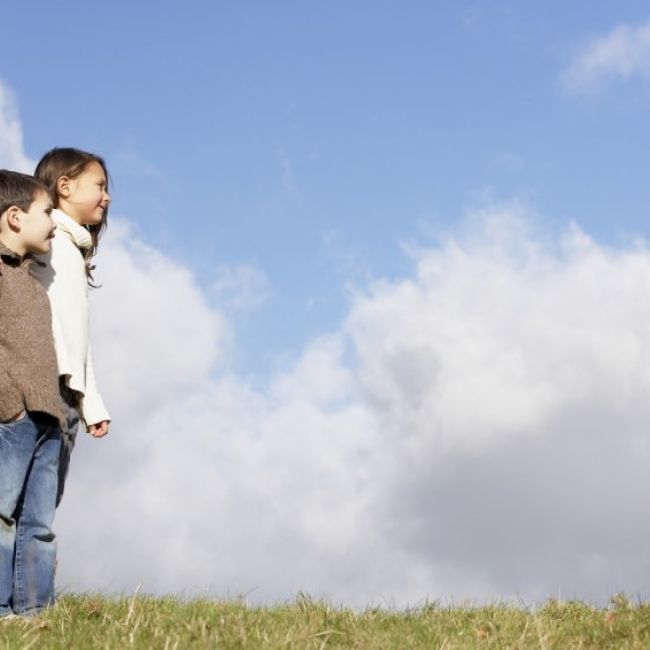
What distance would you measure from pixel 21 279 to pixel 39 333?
42cm

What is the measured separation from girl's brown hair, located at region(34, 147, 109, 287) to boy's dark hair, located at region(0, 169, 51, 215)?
1.39ft

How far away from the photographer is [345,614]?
697 centimetres

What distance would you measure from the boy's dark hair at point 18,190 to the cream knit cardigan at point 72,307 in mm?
460

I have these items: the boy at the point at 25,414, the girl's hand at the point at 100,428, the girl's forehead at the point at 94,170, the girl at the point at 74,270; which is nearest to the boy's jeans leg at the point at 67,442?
the girl at the point at 74,270

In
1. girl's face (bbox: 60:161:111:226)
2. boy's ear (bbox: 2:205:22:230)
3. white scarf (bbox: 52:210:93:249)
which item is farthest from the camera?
girl's face (bbox: 60:161:111:226)

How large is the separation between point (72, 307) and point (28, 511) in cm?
159

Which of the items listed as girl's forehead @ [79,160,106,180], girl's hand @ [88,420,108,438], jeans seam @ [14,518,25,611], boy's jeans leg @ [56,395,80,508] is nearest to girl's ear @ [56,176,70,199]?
girl's forehead @ [79,160,106,180]

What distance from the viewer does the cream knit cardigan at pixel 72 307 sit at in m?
7.34

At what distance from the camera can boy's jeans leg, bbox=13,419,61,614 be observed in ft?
22.6

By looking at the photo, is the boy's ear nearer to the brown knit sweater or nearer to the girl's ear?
the brown knit sweater

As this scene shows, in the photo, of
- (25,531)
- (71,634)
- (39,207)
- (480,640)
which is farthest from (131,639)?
(39,207)

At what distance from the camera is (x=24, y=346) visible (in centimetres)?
688

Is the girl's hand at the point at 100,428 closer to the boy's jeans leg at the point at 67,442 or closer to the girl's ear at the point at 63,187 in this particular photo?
the boy's jeans leg at the point at 67,442

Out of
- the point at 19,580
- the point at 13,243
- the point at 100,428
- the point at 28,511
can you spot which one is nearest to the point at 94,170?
the point at 13,243
